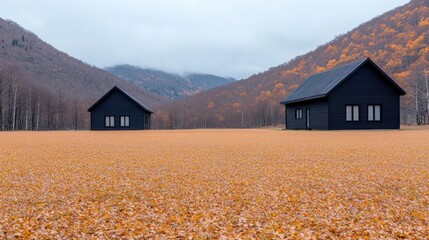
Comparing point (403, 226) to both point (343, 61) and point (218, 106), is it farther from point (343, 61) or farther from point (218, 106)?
point (218, 106)

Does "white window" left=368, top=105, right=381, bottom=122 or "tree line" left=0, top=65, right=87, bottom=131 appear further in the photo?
"tree line" left=0, top=65, right=87, bottom=131

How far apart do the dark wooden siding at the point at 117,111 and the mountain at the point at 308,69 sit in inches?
953

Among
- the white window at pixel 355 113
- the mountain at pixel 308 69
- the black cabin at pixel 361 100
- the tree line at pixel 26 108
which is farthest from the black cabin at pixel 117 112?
the mountain at pixel 308 69

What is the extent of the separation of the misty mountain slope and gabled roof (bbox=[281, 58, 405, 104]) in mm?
63587

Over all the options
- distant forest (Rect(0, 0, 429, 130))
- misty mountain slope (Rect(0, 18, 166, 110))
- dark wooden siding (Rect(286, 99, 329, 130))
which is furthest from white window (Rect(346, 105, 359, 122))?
misty mountain slope (Rect(0, 18, 166, 110))

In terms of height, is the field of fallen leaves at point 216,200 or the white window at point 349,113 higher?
the white window at point 349,113

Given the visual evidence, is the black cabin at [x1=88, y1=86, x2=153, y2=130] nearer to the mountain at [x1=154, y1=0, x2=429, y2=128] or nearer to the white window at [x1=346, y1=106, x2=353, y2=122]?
the white window at [x1=346, y1=106, x2=353, y2=122]

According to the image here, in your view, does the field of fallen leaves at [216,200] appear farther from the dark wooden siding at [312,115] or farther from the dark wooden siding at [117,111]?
the dark wooden siding at [117,111]

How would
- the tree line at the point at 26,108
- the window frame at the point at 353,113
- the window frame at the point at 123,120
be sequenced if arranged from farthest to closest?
the tree line at the point at 26,108 < the window frame at the point at 123,120 < the window frame at the point at 353,113

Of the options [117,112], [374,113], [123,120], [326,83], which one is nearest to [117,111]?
[117,112]

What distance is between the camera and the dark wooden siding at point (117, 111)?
41.3 metres

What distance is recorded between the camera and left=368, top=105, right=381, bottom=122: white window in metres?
28.9

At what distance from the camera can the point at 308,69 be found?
217ft

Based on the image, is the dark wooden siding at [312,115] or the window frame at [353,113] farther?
the dark wooden siding at [312,115]
